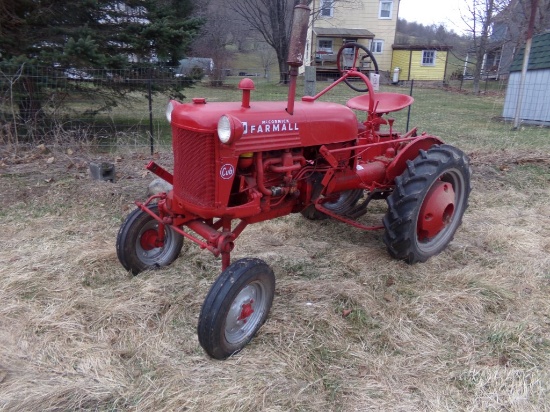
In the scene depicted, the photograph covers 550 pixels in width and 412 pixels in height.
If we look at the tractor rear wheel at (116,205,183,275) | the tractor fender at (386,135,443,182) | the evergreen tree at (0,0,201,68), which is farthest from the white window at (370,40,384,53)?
the tractor rear wheel at (116,205,183,275)

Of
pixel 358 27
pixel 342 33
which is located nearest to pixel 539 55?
pixel 342 33

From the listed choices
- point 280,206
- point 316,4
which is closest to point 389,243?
point 280,206

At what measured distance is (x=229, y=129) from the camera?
7.54 feet

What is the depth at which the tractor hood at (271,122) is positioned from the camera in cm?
249

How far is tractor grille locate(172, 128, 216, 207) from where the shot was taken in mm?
2480

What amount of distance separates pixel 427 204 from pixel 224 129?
6.22 feet

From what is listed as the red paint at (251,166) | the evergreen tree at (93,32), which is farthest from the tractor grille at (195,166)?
the evergreen tree at (93,32)

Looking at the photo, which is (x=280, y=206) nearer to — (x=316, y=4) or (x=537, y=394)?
(x=537, y=394)

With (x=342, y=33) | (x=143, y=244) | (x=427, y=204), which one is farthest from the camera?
(x=342, y=33)

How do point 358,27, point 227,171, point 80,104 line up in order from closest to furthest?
point 227,171, point 80,104, point 358,27

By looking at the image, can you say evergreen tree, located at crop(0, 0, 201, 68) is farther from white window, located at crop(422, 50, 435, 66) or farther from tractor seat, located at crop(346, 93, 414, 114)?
white window, located at crop(422, 50, 435, 66)

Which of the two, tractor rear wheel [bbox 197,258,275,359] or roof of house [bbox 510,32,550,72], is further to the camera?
roof of house [bbox 510,32,550,72]

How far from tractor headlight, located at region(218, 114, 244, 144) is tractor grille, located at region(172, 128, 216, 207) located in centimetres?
13

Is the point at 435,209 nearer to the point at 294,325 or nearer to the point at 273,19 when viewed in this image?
the point at 294,325
